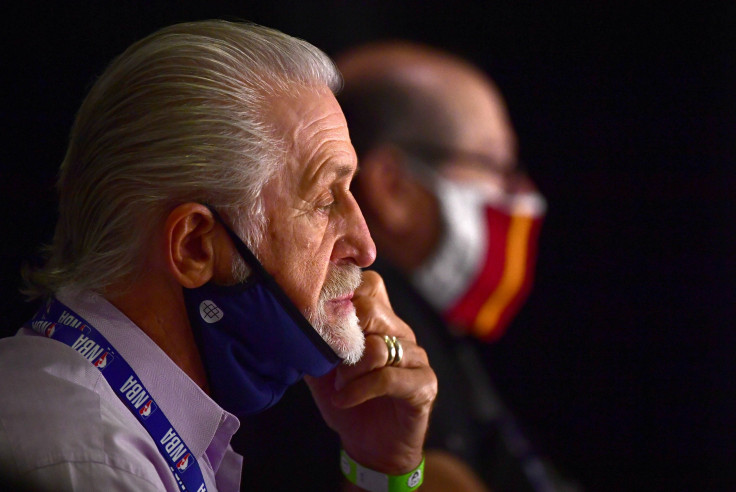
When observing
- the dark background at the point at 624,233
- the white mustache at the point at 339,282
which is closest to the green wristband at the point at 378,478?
the white mustache at the point at 339,282

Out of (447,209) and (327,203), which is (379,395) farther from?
(447,209)

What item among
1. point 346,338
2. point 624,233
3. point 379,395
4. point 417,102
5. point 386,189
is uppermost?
point 346,338

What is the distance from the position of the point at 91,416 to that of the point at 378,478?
2.17 ft

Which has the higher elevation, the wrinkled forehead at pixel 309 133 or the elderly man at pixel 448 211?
the wrinkled forehead at pixel 309 133

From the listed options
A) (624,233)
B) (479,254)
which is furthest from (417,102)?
(624,233)

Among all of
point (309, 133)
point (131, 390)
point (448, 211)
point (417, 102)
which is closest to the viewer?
point (131, 390)

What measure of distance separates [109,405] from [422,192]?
2.16 meters

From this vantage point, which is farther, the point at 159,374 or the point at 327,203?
the point at 327,203

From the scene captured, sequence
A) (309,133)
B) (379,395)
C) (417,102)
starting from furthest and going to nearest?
1. (417,102)
2. (379,395)
3. (309,133)

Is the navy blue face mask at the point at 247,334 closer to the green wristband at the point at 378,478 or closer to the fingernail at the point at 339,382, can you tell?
the fingernail at the point at 339,382

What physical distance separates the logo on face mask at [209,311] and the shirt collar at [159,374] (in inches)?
3.4

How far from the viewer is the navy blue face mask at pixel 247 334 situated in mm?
1235

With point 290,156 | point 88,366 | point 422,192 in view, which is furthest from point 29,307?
point 422,192

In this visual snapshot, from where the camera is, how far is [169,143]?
120cm
